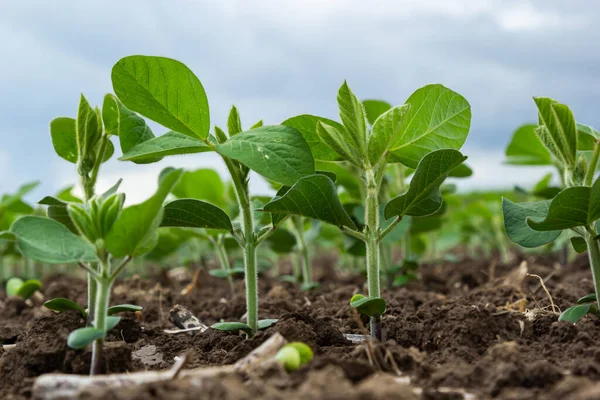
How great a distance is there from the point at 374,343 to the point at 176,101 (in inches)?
36.7

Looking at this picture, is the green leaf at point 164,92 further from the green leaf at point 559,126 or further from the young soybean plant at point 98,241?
the green leaf at point 559,126

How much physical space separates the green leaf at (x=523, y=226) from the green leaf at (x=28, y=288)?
264 cm

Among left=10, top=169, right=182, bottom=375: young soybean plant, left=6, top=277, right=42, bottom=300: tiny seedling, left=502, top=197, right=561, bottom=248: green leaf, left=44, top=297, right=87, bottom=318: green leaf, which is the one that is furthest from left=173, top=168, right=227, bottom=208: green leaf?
left=502, top=197, right=561, bottom=248: green leaf

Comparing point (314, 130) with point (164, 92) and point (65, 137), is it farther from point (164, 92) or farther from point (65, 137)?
point (65, 137)

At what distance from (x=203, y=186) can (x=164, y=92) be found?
257cm

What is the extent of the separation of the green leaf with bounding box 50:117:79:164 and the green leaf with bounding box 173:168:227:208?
209 cm

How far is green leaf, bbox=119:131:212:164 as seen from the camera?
1800 millimetres

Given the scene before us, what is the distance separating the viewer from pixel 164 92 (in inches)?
72.7

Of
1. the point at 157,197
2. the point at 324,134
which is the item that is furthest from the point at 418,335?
the point at 157,197

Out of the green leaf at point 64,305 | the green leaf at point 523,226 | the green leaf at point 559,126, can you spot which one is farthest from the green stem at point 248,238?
the green leaf at point 559,126

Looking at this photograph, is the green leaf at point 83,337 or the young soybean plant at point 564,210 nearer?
the green leaf at point 83,337

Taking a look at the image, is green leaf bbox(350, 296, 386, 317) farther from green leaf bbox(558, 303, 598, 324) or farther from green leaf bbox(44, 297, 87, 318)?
green leaf bbox(44, 297, 87, 318)

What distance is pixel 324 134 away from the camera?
1.86 meters

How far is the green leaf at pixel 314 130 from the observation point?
2029mm
